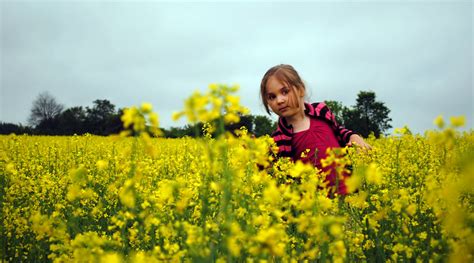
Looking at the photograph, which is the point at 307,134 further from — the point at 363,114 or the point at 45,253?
the point at 363,114

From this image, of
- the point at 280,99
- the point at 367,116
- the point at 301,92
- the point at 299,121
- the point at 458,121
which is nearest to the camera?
the point at 458,121

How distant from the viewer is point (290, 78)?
204 inches

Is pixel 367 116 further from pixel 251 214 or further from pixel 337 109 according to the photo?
pixel 251 214

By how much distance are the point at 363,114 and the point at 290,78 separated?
A: 115 ft

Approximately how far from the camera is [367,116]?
38344 mm

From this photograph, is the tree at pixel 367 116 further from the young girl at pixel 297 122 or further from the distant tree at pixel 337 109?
the young girl at pixel 297 122

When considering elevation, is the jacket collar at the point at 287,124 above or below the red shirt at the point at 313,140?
above

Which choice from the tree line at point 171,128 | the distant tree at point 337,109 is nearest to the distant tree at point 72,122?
the tree line at point 171,128

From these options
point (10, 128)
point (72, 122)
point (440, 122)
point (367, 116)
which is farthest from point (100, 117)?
point (440, 122)

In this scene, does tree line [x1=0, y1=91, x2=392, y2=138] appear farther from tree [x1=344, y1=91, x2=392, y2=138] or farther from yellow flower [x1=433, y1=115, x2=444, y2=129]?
yellow flower [x1=433, y1=115, x2=444, y2=129]

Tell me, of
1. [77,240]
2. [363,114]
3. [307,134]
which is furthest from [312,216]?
[363,114]

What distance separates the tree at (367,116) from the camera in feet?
114

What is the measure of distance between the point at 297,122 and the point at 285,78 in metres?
0.70

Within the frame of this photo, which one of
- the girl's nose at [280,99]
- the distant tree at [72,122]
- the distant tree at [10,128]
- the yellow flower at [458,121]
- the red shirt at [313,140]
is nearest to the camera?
the yellow flower at [458,121]
